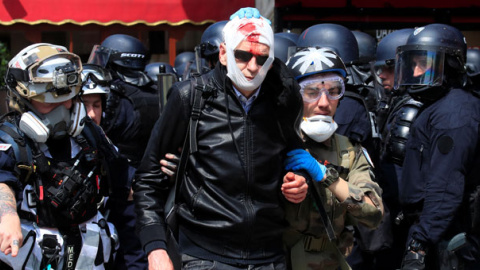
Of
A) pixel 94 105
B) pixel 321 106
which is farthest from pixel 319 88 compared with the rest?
pixel 94 105

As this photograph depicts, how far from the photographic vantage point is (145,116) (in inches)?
233

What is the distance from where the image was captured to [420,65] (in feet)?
14.3

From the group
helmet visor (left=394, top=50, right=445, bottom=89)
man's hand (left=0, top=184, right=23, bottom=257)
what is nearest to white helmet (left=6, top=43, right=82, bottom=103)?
man's hand (left=0, top=184, right=23, bottom=257)

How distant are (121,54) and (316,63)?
3645mm

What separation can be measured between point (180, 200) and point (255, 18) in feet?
3.06

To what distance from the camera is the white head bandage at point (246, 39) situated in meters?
2.96

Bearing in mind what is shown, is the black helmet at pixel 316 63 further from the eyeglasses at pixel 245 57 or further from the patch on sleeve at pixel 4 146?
the patch on sleeve at pixel 4 146

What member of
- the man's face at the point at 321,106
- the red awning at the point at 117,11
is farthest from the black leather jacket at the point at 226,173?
the red awning at the point at 117,11

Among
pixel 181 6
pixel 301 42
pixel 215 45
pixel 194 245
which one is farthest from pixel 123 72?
pixel 181 6

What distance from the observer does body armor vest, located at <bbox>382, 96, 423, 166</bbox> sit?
4832 millimetres

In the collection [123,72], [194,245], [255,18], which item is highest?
[255,18]

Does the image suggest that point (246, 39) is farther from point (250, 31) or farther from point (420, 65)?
point (420, 65)

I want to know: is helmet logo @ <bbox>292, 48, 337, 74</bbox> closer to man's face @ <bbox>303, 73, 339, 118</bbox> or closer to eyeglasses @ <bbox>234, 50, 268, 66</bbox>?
man's face @ <bbox>303, 73, 339, 118</bbox>

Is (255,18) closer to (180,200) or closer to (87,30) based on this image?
(180,200)
